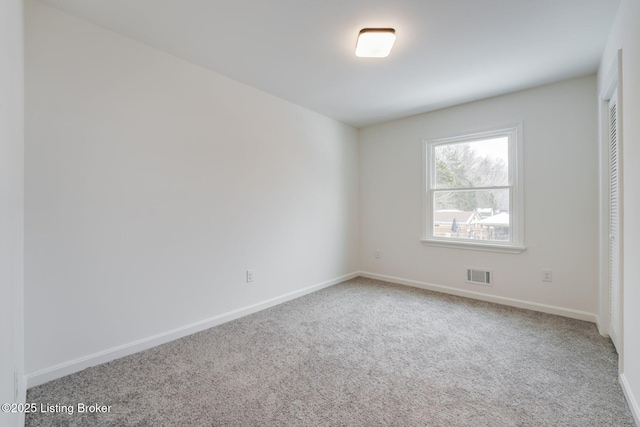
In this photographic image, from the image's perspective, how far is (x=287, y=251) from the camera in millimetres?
3537

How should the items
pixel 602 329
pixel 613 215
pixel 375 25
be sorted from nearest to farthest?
1. pixel 375 25
2. pixel 613 215
3. pixel 602 329

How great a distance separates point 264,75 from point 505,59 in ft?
7.20

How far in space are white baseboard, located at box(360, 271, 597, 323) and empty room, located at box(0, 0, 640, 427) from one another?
1.1 inches

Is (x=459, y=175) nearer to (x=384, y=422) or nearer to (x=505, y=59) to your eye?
(x=505, y=59)

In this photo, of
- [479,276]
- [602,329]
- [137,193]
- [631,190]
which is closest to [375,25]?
[631,190]

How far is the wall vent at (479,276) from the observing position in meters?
3.46

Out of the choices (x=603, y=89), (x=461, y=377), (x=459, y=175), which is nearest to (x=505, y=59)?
(x=603, y=89)

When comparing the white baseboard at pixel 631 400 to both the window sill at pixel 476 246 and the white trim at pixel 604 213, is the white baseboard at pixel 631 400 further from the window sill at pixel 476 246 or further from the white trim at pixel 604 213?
the window sill at pixel 476 246

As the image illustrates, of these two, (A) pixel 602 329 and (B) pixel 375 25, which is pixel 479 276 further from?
(B) pixel 375 25

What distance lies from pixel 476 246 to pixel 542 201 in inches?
32.9

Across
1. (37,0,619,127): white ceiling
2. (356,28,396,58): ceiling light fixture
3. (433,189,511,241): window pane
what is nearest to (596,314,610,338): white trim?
(433,189,511,241): window pane

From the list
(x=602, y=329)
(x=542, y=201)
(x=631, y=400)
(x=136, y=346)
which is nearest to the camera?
(x=631, y=400)

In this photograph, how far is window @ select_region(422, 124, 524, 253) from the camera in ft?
10.8

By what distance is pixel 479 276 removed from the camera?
139 inches
